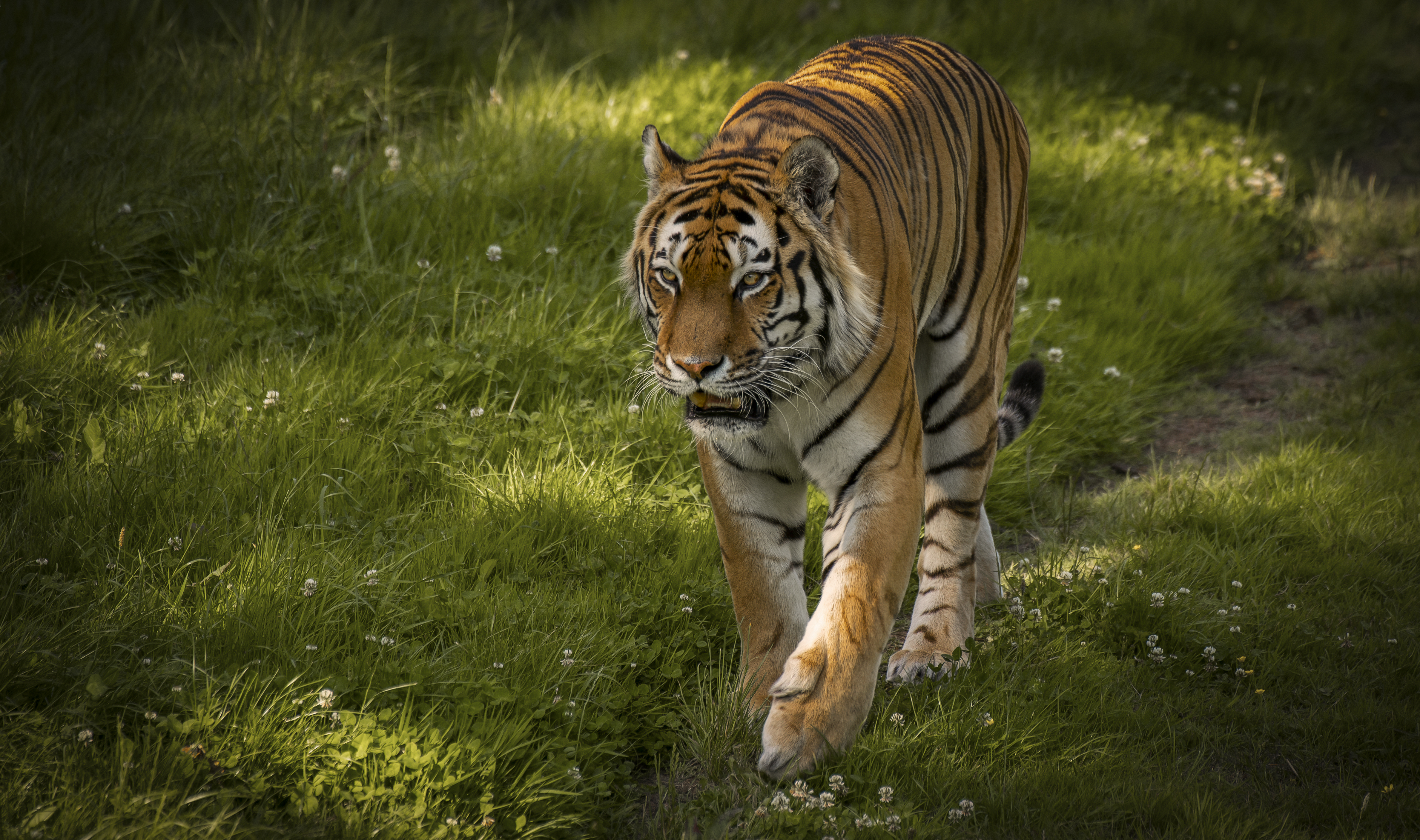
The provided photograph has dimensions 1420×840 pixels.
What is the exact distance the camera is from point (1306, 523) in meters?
4.37

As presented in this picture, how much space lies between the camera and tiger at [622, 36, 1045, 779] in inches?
112

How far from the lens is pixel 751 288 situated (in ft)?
9.32

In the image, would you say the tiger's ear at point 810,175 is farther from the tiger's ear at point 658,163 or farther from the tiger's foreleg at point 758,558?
the tiger's foreleg at point 758,558

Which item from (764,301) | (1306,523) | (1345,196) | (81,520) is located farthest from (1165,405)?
(81,520)

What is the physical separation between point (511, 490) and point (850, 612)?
59.0 inches

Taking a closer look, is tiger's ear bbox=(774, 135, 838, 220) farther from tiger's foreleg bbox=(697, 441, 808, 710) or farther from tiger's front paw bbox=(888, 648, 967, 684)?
tiger's front paw bbox=(888, 648, 967, 684)

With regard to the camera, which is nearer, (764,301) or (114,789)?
(114,789)

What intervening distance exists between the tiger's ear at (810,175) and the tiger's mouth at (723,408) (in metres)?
0.56

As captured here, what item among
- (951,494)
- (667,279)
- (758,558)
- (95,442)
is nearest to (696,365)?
(667,279)

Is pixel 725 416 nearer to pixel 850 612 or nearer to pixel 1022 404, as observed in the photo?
pixel 850 612

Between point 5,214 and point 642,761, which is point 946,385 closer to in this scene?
point 642,761

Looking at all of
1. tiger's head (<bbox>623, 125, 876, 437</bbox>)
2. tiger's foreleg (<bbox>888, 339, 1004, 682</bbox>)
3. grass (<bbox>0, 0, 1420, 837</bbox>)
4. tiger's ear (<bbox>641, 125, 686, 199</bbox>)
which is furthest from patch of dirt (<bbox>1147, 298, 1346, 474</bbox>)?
tiger's ear (<bbox>641, 125, 686, 199</bbox>)

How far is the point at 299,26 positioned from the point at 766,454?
183 inches

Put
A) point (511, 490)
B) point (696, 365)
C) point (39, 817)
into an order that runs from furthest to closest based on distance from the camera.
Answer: point (511, 490)
point (696, 365)
point (39, 817)
